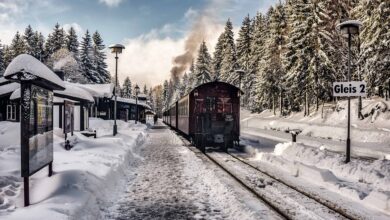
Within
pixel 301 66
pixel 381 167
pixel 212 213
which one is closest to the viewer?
pixel 212 213

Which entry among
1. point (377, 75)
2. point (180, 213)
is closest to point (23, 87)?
point (180, 213)

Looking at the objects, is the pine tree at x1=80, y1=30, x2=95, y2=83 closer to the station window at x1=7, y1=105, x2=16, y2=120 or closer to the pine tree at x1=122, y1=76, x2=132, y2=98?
the station window at x1=7, y1=105, x2=16, y2=120

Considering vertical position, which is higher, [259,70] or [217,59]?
[217,59]

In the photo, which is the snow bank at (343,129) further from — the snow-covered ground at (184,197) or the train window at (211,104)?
the snow-covered ground at (184,197)

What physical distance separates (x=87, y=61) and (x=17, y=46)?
54.3ft

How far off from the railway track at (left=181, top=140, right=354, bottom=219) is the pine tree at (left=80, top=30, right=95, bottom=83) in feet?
209

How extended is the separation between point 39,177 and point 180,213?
426cm

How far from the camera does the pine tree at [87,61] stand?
232ft

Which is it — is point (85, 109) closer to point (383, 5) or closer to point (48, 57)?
point (383, 5)

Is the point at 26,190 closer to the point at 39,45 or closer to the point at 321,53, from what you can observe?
the point at 321,53

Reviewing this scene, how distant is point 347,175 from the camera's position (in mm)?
10750

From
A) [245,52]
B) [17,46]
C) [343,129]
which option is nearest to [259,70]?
[245,52]

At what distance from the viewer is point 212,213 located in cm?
693

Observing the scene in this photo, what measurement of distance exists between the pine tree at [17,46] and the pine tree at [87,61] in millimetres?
12993
